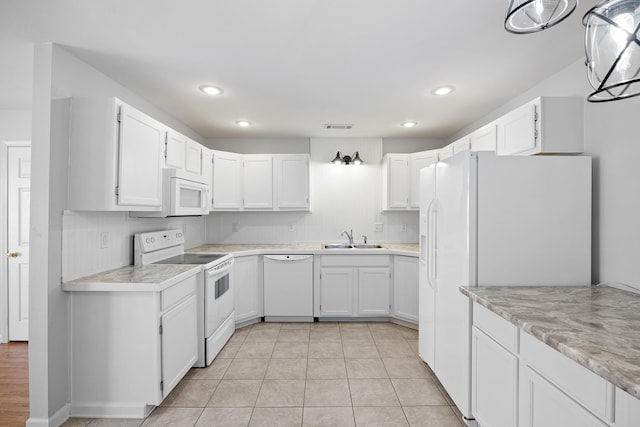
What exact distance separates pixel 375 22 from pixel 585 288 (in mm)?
2018

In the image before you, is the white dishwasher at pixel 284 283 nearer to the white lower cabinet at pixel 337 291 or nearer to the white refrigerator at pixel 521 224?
the white lower cabinet at pixel 337 291

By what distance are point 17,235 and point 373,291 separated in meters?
3.93

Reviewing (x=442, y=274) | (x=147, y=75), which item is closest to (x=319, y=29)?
(x=147, y=75)

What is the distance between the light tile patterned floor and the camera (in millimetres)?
2061

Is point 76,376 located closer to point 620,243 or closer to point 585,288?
point 585,288

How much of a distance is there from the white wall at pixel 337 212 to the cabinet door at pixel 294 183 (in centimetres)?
32

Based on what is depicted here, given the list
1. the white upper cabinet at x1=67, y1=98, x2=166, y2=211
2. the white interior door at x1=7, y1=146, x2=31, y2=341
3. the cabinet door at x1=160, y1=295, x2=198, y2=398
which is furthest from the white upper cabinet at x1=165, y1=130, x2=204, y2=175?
the white interior door at x1=7, y1=146, x2=31, y2=341

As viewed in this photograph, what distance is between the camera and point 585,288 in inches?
74.2

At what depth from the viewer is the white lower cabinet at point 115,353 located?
2.05 metres

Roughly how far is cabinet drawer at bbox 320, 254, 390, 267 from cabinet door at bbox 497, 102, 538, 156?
5.90ft

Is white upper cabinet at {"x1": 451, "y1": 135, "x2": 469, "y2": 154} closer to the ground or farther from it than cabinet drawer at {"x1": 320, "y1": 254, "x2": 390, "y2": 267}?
farther from it

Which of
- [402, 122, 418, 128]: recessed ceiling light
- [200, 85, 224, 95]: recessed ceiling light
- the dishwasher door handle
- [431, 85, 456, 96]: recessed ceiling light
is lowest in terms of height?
the dishwasher door handle

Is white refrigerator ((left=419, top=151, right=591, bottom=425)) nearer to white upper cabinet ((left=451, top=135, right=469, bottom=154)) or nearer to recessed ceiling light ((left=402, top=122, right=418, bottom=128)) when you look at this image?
white upper cabinet ((left=451, top=135, right=469, bottom=154))

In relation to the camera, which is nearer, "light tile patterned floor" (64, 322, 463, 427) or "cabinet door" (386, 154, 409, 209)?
"light tile patterned floor" (64, 322, 463, 427)
